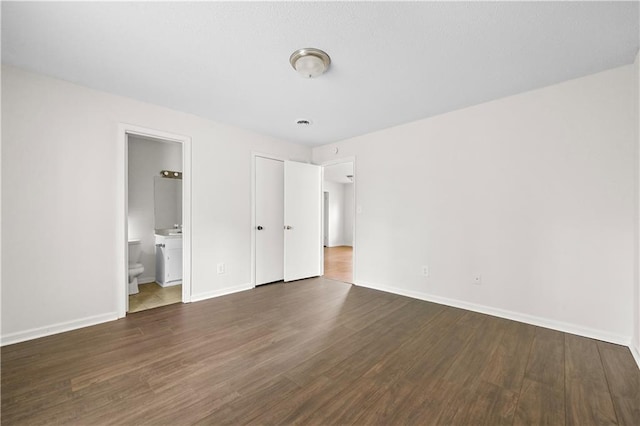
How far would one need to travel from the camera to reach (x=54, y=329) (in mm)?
2459

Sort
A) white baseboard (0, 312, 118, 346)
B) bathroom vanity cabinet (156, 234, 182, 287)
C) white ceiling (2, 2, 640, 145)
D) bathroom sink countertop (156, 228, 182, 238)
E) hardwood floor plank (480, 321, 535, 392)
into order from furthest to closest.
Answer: bathroom sink countertop (156, 228, 182, 238)
bathroom vanity cabinet (156, 234, 182, 287)
white baseboard (0, 312, 118, 346)
hardwood floor plank (480, 321, 535, 392)
white ceiling (2, 2, 640, 145)

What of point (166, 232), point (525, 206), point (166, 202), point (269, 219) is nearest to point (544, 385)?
point (525, 206)

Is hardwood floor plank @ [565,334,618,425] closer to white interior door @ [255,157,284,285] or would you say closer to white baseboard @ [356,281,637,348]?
white baseboard @ [356,281,637,348]

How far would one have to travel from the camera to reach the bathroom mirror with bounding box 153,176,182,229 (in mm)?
4496

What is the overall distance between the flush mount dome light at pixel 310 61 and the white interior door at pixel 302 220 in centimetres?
219

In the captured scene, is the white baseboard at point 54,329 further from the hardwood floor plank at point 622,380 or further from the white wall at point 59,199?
the hardwood floor plank at point 622,380

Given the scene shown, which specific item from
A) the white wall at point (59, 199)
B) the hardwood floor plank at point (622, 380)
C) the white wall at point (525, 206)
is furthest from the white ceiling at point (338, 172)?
the hardwood floor plank at point (622, 380)

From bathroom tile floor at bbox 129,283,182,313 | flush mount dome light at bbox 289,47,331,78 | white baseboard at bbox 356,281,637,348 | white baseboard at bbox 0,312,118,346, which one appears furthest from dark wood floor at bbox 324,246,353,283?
flush mount dome light at bbox 289,47,331,78

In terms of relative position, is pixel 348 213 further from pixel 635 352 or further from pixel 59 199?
pixel 59 199

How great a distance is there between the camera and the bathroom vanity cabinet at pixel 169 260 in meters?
4.08

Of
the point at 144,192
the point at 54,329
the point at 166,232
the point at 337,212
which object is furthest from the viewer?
the point at 337,212

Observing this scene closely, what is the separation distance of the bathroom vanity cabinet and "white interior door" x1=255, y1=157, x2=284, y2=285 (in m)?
1.30

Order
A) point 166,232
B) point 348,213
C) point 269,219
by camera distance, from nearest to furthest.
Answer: point 269,219
point 166,232
point 348,213

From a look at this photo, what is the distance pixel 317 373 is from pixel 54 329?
2.54 meters
